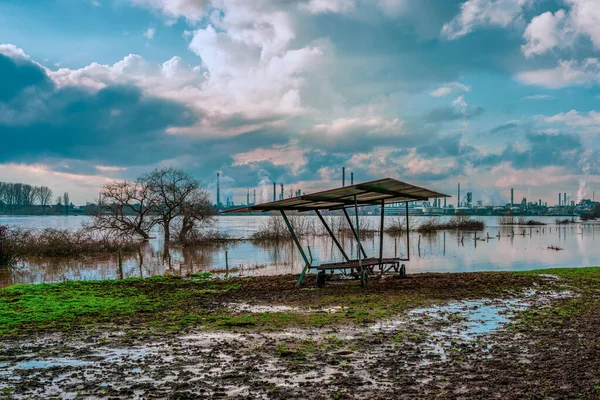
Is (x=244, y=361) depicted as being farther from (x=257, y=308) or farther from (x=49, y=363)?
(x=257, y=308)

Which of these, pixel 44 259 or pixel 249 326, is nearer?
pixel 249 326

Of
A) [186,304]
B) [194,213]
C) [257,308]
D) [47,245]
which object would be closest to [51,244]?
[47,245]

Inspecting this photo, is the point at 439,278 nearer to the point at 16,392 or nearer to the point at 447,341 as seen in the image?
the point at 447,341

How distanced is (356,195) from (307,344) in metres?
8.07

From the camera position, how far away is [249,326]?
9.37 m

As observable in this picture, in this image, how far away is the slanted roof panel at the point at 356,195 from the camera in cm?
1319

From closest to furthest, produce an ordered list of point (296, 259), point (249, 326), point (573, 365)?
point (573, 365) < point (249, 326) < point (296, 259)

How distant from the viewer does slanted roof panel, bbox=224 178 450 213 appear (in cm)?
1319

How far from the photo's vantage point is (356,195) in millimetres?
15234

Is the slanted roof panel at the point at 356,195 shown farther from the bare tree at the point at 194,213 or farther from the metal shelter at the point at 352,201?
the bare tree at the point at 194,213

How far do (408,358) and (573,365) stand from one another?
6.89 ft

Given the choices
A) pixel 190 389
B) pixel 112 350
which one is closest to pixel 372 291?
pixel 112 350

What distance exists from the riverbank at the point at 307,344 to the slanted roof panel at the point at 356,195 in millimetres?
2824

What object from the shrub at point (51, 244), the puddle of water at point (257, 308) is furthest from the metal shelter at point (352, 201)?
the shrub at point (51, 244)
